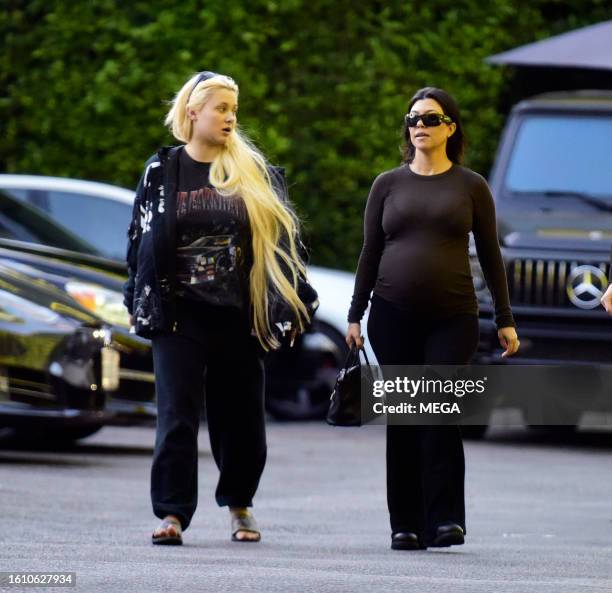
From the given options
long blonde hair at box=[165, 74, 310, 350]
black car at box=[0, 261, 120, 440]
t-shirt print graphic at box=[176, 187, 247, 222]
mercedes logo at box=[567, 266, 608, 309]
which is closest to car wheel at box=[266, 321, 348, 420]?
mercedes logo at box=[567, 266, 608, 309]

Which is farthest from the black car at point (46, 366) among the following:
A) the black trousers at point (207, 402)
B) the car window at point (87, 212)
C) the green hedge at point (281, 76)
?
the green hedge at point (281, 76)

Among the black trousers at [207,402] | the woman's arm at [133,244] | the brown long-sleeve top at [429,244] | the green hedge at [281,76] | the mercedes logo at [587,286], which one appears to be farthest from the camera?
the green hedge at [281,76]

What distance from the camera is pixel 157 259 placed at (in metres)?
7.87

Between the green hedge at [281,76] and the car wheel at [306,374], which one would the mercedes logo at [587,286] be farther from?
the green hedge at [281,76]

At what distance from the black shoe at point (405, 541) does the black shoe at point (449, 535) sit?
171 millimetres

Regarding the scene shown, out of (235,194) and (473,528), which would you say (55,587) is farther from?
(473,528)

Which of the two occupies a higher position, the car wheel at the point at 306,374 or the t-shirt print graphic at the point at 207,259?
the t-shirt print graphic at the point at 207,259

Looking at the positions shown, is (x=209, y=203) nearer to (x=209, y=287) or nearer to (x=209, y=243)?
(x=209, y=243)

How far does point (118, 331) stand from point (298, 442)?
79.3 inches

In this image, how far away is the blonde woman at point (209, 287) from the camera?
789cm

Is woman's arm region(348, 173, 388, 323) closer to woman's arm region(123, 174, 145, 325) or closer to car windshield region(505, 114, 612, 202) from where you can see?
woman's arm region(123, 174, 145, 325)

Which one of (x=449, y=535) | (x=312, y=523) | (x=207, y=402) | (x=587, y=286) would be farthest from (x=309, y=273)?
(x=449, y=535)

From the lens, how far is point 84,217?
14.5m

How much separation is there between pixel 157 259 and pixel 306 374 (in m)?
7.47
